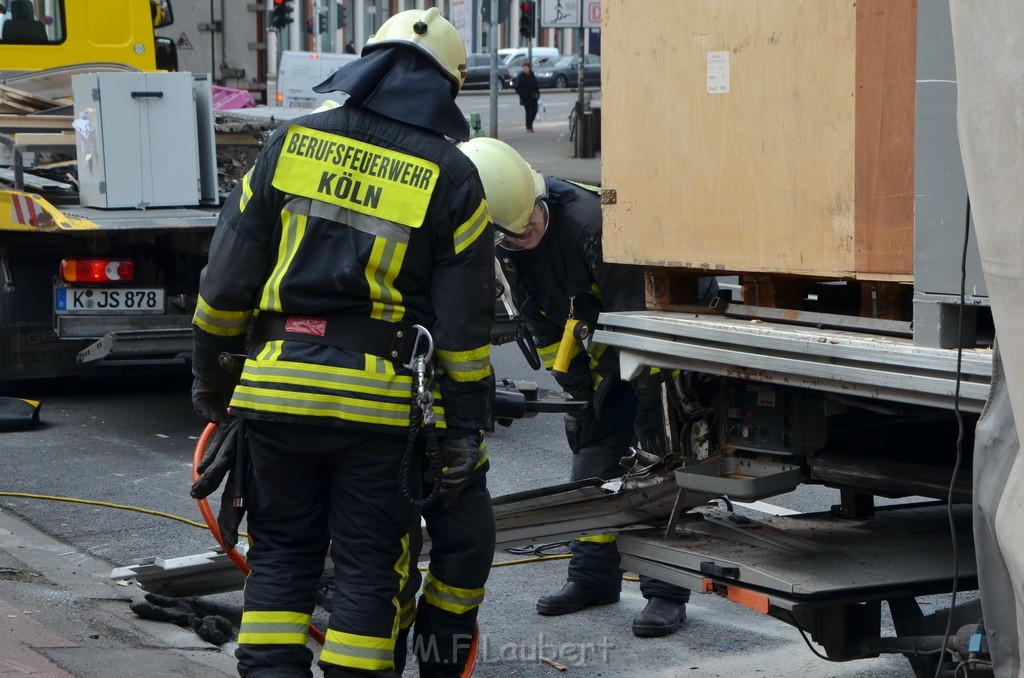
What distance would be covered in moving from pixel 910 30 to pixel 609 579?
237 centimetres

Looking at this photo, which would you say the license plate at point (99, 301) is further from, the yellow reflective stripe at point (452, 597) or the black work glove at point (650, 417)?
the yellow reflective stripe at point (452, 597)

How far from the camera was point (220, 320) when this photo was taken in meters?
3.45

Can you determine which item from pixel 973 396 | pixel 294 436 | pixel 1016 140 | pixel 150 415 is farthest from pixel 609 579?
pixel 150 415

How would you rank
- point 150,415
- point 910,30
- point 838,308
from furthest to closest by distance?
point 150,415, point 838,308, point 910,30

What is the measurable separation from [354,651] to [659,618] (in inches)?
56.9

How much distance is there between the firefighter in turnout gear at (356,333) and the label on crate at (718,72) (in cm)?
63

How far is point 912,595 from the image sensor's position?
3299 mm

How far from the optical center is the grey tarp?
2061 millimetres

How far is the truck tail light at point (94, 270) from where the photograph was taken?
288 inches

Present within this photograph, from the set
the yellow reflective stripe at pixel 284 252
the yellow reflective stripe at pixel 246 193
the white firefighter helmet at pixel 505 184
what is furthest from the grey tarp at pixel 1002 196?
the white firefighter helmet at pixel 505 184

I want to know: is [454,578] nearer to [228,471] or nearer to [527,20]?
[228,471]

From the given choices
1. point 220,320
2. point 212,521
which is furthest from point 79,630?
point 220,320

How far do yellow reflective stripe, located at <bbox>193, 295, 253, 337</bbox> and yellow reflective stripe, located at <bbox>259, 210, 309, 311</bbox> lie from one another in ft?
0.44

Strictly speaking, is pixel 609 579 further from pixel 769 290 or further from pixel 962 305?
pixel 962 305
